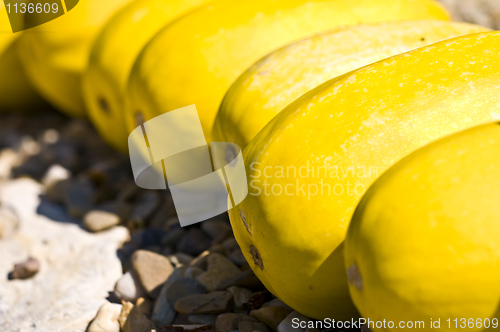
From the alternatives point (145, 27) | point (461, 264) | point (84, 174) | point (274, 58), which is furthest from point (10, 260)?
point (461, 264)

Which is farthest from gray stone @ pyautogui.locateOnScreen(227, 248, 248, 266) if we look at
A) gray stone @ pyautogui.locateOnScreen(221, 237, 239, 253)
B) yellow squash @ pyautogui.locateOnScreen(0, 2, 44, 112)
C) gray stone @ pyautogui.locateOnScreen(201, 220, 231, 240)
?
yellow squash @ pyautogui.locateOnScreen(0, 2, 44, 112)

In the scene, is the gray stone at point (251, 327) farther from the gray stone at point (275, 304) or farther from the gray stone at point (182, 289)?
the gray stone at point (182, 289)

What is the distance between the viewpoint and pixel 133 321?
4.74 feet

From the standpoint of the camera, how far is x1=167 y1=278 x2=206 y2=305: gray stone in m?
1.51

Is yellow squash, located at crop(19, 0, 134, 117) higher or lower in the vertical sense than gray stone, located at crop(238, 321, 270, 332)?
higher

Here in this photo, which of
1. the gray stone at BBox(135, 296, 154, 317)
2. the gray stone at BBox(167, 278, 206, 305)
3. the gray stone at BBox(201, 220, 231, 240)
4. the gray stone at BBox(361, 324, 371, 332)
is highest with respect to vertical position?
the gray stone at BBox(361, 324, 371, 332)

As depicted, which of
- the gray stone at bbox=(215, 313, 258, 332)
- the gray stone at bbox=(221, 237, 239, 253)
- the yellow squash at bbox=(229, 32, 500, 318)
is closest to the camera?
the yellow squash at bbox=(229, 32, 500, 318)

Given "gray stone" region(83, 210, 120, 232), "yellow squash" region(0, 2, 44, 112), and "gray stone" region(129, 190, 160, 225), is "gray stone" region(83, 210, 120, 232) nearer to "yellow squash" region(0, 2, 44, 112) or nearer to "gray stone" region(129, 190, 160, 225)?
"gray stone" region(129, 190, 160, 225)

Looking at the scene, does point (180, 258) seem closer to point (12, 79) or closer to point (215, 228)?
point (215, 228)

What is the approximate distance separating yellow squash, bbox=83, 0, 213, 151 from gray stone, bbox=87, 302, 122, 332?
2.72ft


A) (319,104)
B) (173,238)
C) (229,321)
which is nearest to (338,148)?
(319,104)

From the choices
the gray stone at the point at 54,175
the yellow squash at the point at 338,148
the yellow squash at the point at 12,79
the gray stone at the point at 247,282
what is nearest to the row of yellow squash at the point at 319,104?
the yellow squash at the point at 338,148

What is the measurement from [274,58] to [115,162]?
4.03 feet

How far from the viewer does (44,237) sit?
6.69 ft
